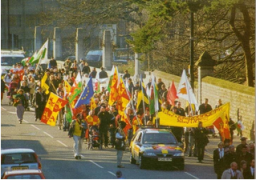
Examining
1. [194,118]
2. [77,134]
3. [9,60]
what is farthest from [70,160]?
[9,60]

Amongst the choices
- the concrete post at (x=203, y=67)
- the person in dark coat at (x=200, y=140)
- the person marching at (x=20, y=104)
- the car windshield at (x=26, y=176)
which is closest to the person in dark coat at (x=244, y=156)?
the person in dark coat at (x=200, y=140)

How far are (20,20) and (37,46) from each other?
84.2ft

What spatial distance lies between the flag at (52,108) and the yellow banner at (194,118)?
572 cm

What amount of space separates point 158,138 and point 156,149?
0.75 metres

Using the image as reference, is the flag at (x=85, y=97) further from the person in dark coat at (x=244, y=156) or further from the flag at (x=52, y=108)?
the person in dark coat at (x=244, y=156)

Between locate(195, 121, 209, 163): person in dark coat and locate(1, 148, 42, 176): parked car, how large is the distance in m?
6.78

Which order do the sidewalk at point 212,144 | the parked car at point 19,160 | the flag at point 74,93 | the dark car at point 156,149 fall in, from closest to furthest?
the parked car at point 19,160 → the dark car at point 156,149 → the sidewalk at point 212,144 → the flag at point 74,93

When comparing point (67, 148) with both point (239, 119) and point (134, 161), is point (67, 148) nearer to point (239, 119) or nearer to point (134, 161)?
point (134, 161)

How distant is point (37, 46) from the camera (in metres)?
71.6

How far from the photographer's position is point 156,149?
82.5ft

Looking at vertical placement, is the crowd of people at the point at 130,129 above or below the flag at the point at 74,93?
below

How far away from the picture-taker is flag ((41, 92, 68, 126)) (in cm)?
3116

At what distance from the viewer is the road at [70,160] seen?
24.1 m

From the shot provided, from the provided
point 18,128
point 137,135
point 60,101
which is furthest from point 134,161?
point 18,128
